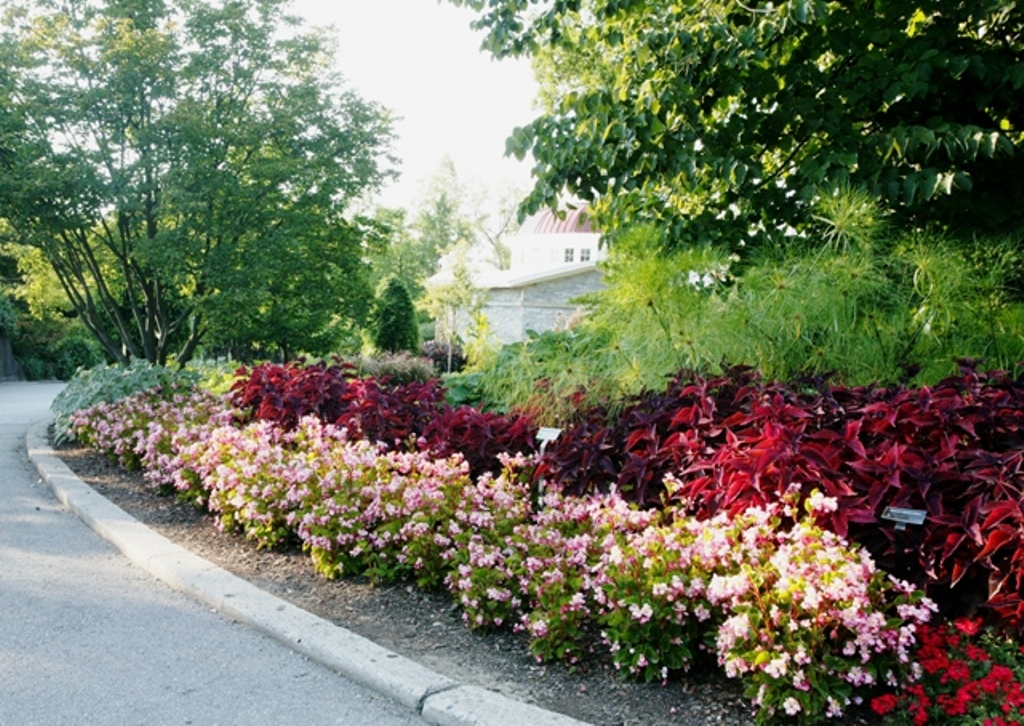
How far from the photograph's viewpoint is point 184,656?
3.36m

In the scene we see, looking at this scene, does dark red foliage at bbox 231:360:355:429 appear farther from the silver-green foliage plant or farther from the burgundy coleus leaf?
the burgundy coleus leaf

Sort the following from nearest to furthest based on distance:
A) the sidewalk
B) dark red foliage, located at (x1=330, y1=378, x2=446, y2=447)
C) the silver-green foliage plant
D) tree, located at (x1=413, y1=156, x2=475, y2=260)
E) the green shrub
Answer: the sidewalk → dark red foliage, located at (x1=330, y1=378, x2=446, y2=447) → the silver-green foliage plant → the green shrub → tree, located at (x1=413, y1=156, x2=475, y2=260)

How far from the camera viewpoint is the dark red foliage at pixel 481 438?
478 centimetres

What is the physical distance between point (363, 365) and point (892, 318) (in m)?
9.52

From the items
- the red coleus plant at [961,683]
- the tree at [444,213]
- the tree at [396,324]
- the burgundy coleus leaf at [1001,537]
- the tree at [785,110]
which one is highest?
the tree at [444,213]

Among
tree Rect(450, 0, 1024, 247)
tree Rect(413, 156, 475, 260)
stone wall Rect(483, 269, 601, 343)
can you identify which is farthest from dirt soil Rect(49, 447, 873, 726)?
tree Rect(413, 156, 475, 260)

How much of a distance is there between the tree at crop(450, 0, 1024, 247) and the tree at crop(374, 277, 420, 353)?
1727 centimetres

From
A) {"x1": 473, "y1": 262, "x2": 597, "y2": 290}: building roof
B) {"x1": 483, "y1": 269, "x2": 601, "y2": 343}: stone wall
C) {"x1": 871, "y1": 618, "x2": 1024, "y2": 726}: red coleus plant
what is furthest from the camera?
{"x1": 473, "y1": 262, "x2": 597, "y2": 290}: building roof

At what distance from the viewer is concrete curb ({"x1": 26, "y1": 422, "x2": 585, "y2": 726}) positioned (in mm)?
2787

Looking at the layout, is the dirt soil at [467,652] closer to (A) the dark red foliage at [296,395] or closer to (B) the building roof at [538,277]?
(A) the dark red foliage at [296,395]

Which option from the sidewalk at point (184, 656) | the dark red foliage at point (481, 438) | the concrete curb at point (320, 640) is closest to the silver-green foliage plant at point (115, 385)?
the concrete curb at point (320, 640)

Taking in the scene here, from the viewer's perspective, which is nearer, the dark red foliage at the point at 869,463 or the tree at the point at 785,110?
the dark red foliage at the point at 869,463

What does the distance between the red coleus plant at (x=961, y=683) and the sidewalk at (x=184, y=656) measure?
1.11 meters

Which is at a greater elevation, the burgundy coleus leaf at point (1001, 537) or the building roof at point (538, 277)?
the building roof at point (538, 277)
